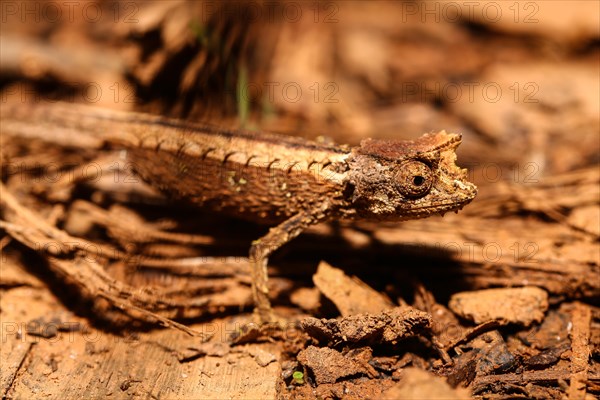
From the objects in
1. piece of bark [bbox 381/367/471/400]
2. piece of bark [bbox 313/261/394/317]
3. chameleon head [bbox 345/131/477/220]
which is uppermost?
chameleon head [bbox 345/131/477/220]

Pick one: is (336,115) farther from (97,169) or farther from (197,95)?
(97,169)

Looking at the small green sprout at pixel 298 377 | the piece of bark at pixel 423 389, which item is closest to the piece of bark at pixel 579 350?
the piece of bark at pixel 423 389

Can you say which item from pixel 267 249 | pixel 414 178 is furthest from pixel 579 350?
pixel 267 249

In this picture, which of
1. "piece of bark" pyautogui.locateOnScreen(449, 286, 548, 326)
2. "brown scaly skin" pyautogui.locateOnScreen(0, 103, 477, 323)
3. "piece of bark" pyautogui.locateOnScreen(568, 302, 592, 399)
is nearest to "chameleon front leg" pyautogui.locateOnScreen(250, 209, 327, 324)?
"brown scaly skin" pyautogui.locateOnScreen(0, 103, 477, 323)

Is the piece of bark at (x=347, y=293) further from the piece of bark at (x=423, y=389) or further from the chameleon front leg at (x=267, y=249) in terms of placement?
the piece of bark at (x=423, y=389)

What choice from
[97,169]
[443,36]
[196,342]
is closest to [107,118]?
[97,169]

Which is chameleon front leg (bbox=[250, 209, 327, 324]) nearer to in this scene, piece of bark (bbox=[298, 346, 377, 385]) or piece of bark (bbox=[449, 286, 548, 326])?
piece of bark (bbox=[298, 346, 377, 385])
